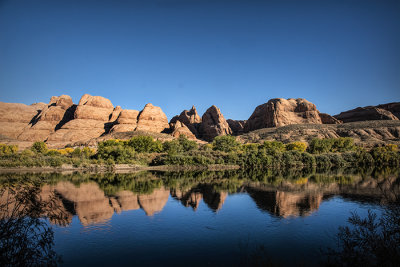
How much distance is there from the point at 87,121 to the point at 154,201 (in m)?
108

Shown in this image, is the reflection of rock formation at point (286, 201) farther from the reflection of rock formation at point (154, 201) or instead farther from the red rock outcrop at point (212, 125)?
the red rock outcrop at point (212, 125)

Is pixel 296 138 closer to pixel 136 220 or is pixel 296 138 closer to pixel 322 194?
pixel 322 194

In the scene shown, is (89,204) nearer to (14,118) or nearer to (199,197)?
(199,197)

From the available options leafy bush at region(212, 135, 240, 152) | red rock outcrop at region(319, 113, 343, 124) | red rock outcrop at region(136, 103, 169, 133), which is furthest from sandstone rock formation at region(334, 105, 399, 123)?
red rock outcrop at region(136, 103, 169, 133)

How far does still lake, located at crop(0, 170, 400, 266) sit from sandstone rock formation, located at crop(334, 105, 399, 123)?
122245 millimetres

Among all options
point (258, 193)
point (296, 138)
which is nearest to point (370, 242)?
point (258, 193)

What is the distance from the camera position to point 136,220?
14547 millimetres

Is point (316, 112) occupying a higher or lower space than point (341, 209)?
higher

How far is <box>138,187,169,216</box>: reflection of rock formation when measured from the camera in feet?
57.5

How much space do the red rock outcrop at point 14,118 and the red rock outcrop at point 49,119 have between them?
356 cm

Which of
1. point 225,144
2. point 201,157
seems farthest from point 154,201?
point 225,144

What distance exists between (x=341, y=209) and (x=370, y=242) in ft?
33.1

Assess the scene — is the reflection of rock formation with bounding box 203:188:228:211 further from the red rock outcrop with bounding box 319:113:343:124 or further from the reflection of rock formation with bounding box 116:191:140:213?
the red rock outcrop with bounding box 319:113:343:124

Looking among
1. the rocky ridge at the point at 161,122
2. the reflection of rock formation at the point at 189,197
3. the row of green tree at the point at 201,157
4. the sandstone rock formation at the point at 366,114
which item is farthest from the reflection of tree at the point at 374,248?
the sandstone rock formation at the point at 366,114
